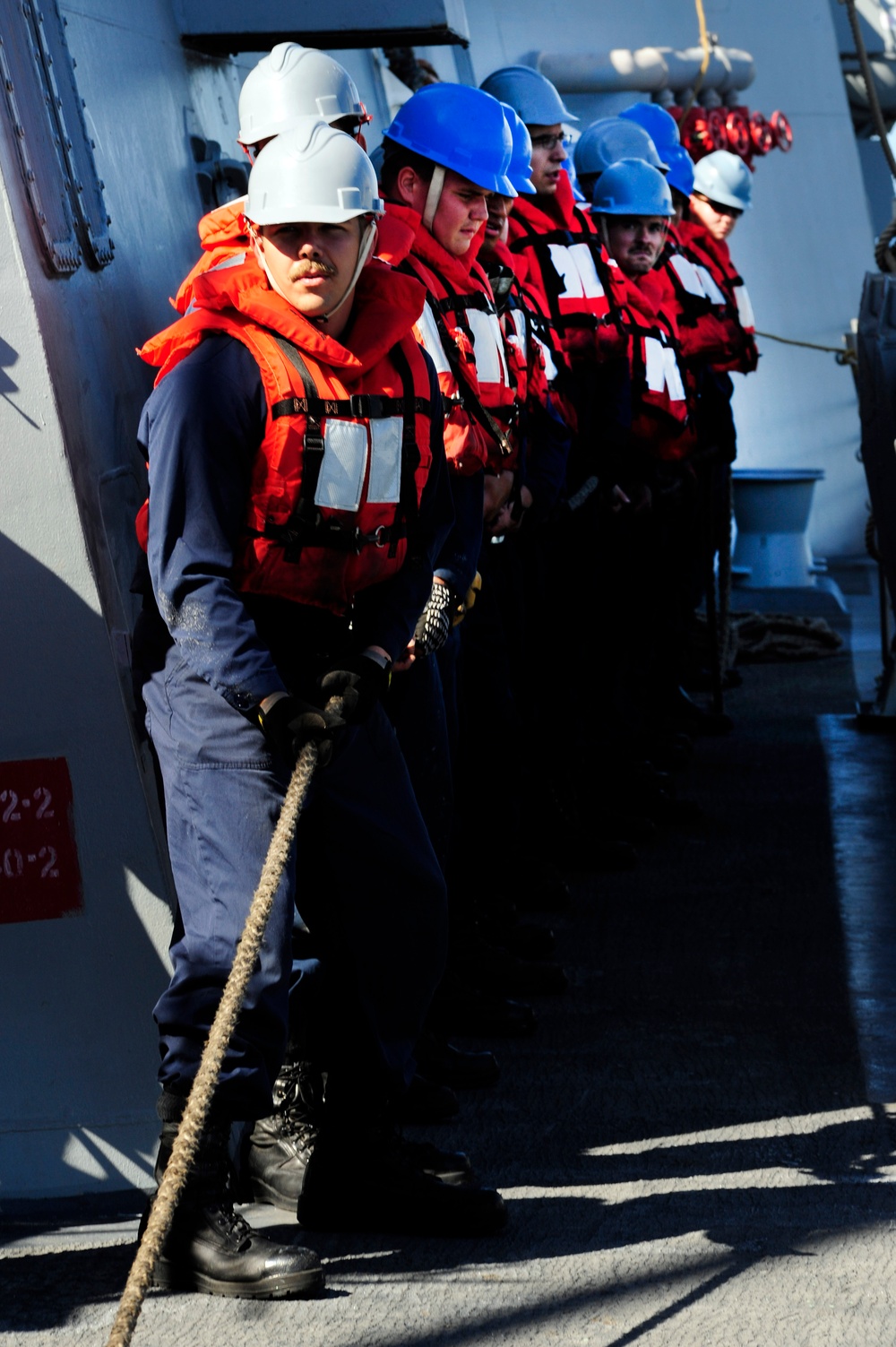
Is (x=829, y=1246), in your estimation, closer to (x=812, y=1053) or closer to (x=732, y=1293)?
(x=732, y=1293)

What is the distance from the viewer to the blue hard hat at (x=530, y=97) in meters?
5.18

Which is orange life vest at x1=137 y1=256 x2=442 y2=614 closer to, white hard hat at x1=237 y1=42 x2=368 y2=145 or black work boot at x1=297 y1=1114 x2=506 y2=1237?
white hard hat at x1=237 y1=42 x2=368 y2=145

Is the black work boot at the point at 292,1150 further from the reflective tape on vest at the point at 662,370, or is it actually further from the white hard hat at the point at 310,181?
the reflective tape on vest at the point at 662,370

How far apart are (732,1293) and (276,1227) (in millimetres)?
825

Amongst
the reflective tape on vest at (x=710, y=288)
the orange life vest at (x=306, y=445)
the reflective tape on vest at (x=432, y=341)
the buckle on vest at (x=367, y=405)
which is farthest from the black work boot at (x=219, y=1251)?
the reflective tape on vest at (x=710, y=288)

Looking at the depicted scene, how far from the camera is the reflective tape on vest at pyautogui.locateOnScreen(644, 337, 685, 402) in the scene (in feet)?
19.0

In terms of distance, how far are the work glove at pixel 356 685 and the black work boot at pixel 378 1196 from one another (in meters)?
0.80

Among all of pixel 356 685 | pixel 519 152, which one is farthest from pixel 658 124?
pixel 356 685

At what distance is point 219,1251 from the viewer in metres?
2.69

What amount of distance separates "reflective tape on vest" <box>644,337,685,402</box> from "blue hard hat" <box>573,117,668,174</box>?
744mm

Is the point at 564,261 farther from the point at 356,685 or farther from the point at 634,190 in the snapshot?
the point at 356,685

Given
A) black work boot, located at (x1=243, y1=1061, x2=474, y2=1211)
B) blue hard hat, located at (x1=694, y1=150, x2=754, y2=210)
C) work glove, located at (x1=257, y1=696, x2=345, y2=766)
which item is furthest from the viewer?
blue hard hat, located at (x1=694, y1=150, x2=754, y2=210)

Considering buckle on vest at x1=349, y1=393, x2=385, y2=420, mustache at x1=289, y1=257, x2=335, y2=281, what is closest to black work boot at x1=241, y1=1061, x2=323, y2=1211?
buckle on vest at x1=349, y1=393, x2=385, y2=420

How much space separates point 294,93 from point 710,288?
4.06 meters
